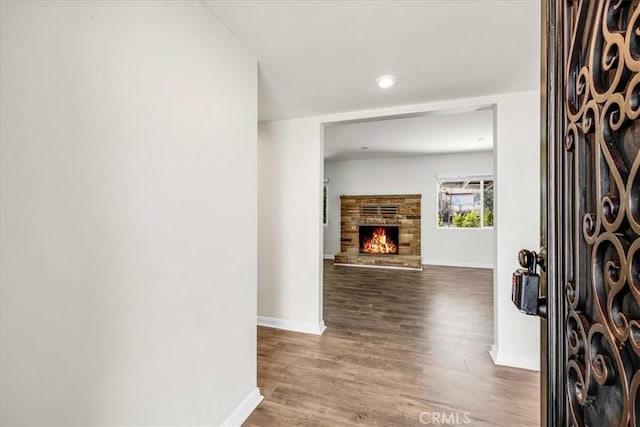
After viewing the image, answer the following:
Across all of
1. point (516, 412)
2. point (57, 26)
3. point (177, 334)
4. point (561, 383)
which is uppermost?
point (57, 26)

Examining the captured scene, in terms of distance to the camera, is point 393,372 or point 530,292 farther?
point 393,372

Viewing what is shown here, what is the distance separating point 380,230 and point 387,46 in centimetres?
539

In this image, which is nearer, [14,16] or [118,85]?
[14,16]

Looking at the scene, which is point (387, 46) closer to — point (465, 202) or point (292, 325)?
point (292, 325)

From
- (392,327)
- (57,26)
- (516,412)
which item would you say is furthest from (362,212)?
(57,26)

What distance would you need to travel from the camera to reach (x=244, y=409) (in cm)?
173

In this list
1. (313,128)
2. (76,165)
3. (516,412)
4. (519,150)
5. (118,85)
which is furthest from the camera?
(313,128)

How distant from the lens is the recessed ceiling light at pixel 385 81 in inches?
86.0

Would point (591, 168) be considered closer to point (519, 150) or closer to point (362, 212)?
point (519, 150)

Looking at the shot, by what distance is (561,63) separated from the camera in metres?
0.57

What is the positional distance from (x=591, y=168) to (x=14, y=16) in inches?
55.7

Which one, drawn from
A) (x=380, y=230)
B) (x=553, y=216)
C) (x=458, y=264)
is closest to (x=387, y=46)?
(x=553, y=216)

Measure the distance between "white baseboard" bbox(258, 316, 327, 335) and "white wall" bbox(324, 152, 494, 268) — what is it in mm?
4076

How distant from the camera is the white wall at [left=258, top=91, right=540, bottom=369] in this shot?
237 centimetres
